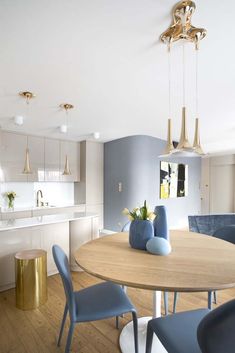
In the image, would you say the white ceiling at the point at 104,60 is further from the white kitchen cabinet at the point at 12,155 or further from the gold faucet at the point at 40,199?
the gold faucet at the point at 40,199

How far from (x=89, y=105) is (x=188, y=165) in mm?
4259

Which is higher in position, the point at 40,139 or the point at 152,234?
the point at 40,139

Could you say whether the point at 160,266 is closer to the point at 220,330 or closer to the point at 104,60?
the point at 220,330

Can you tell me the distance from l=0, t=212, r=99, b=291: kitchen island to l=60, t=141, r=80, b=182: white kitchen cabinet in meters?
1.61

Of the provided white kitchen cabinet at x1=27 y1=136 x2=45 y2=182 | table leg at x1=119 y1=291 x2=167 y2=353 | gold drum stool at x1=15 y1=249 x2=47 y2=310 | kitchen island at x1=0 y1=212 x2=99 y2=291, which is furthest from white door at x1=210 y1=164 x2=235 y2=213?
gold drum stool at x1=15 y1=249 x2=47 y2=310

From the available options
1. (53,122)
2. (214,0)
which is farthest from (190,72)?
(53,122)

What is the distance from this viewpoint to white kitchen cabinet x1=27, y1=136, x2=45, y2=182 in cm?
395

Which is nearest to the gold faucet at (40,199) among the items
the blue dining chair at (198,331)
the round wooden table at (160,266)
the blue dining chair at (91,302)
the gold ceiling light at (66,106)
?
the gold ceiling light at (66,106)

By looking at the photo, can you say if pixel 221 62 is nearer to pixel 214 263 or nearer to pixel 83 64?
pixel 83 64

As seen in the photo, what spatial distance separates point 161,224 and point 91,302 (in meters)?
0.78

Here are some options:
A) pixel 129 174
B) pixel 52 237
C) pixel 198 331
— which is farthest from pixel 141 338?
pixel 129 174

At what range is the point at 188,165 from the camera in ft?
19.8

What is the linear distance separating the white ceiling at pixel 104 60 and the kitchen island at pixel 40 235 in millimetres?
1514

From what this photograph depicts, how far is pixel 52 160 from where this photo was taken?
4258 mm
